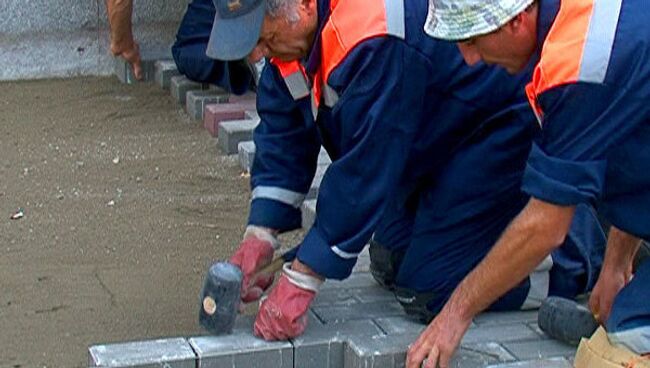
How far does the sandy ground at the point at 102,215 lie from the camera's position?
14.4 ft

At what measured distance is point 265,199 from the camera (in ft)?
13.4

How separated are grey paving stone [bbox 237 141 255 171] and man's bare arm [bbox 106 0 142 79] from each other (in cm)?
149

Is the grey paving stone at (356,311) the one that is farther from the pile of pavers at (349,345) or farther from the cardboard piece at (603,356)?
the cardboard piece at (603,356)

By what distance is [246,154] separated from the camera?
19.7ft

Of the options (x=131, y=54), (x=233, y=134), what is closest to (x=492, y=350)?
(x=233, y=134)

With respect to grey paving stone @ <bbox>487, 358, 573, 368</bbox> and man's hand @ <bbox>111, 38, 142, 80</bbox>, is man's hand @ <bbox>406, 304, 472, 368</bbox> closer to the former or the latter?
grey paving stone @ <bbox>487, 358, 573, 368</bbox>

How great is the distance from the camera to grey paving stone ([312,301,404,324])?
158 inches

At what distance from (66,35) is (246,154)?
2.47 m

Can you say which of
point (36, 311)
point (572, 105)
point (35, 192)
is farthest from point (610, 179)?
point (35, 192)

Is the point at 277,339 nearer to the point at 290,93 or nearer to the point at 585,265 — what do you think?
the point at 290,93

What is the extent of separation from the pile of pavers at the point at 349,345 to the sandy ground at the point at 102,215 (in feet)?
1.60

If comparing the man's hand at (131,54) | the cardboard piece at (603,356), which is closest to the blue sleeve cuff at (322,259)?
the cardboard piece at (603,356)

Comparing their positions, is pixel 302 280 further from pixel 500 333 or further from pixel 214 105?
pixel 214 105

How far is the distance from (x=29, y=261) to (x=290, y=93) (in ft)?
5.20
